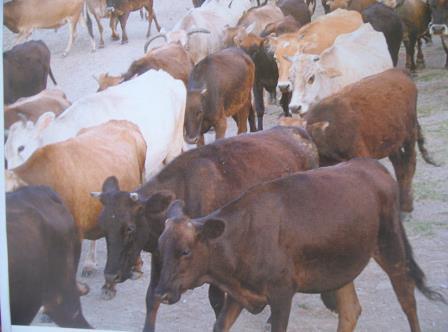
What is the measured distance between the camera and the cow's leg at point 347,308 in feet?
9.84

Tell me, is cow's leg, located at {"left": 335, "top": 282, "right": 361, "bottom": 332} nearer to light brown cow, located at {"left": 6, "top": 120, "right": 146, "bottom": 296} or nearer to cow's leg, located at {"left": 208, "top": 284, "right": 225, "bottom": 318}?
cow's leg, located at {"left": 208, "top": 284, "right": 225, "bottom": 318}

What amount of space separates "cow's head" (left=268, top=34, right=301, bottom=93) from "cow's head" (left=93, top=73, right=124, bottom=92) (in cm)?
88

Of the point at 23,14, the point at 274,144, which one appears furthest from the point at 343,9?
the point at 23,14

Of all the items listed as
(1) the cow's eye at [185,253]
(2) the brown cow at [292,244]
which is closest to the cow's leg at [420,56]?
(2) the brown cow at [292,244]

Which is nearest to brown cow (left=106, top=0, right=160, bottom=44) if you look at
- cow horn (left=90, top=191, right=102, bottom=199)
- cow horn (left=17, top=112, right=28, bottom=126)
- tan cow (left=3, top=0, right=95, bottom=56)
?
tan cow (left=3, top=0, right=95, bottom=56)

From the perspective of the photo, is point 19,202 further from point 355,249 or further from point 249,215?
point 355,249

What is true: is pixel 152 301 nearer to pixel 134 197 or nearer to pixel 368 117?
pixel 134 197

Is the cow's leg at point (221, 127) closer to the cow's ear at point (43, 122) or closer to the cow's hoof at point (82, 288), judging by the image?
the cow's ear at point (43, 122)

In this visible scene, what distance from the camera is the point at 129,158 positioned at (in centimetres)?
343

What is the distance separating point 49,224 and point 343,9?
167 centimetres

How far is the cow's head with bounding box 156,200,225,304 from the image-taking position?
267cm

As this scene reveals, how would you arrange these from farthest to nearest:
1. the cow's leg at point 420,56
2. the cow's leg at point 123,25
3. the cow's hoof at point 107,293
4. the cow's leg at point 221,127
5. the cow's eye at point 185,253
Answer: the cow's leg at point 221,127
the cow's leg at point 420,56
the cow's leg at point 123,25
the cow's hoof at point 107,293
the cow's eye at point 185,253

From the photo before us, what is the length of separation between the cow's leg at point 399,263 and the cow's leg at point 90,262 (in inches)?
40.8

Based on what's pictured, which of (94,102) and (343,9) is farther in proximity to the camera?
(343,9)
